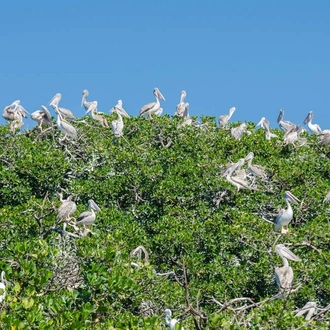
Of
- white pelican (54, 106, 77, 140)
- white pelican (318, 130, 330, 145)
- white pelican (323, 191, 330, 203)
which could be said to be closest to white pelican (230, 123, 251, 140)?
white pelican (318, 130, 330, 145)

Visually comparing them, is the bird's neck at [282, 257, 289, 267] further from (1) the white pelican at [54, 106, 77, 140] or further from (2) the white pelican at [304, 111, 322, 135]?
(2) the white pelican at [304, 111, 322, 135]

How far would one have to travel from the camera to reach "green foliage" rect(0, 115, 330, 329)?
7.90m

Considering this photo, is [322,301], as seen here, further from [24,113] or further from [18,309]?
[24,113]

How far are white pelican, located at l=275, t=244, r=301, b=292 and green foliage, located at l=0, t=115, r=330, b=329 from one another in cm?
20

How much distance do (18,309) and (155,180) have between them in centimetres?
763

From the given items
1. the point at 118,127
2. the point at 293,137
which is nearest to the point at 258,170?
the point at 293,137

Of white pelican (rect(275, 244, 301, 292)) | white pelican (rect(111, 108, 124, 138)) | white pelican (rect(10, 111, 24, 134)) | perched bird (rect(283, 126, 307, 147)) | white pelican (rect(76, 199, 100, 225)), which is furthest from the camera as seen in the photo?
white pelican (rect(111, 108, 124, 138))

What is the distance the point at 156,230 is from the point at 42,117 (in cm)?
569

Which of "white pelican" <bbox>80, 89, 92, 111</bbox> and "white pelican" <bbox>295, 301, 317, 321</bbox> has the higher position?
"white pelican" <bbox>80, 89, 92, 111</bbox>

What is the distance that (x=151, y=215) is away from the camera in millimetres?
13953

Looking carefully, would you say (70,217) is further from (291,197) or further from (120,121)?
(120,121)

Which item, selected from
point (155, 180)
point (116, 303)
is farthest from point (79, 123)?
point (116, 303)

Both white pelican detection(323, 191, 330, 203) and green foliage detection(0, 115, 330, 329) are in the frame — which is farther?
white pelican detection(323, 191, 330, 203)

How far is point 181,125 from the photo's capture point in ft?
58.1
